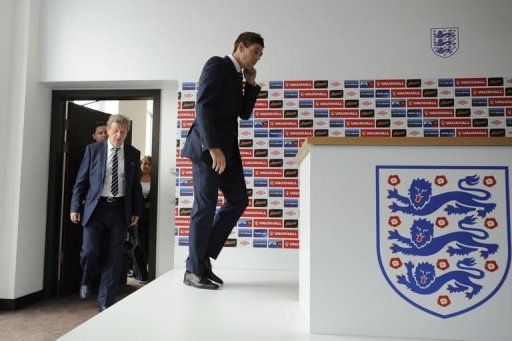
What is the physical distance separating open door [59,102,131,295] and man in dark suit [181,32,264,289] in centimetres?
187

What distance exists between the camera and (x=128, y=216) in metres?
2.66

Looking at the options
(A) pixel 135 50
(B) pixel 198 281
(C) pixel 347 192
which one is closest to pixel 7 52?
(A) pixel 135 50

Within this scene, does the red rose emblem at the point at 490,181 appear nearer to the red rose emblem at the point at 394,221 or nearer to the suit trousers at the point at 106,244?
the red rose emblem at the point at 394,221

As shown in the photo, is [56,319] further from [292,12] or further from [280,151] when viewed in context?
[292,12]

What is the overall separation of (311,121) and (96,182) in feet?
5.56

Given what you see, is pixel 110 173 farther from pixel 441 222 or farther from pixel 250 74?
pixel 441 222

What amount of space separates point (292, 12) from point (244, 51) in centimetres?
115

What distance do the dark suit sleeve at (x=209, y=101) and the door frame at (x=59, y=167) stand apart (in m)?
1.41

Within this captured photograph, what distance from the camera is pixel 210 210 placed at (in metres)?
1.90

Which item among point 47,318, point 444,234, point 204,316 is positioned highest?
point 444,234

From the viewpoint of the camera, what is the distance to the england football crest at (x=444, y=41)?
276 centimetres

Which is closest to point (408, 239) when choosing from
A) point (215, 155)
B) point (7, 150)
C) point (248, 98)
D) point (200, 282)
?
point (215, 155)

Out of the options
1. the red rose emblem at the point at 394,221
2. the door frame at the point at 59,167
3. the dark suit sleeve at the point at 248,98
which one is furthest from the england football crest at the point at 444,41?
the door frame at the point at 59,167

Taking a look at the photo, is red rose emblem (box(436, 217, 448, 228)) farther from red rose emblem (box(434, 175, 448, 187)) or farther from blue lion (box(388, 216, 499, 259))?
red rose emblem (box(434, 175, 448, 187))
